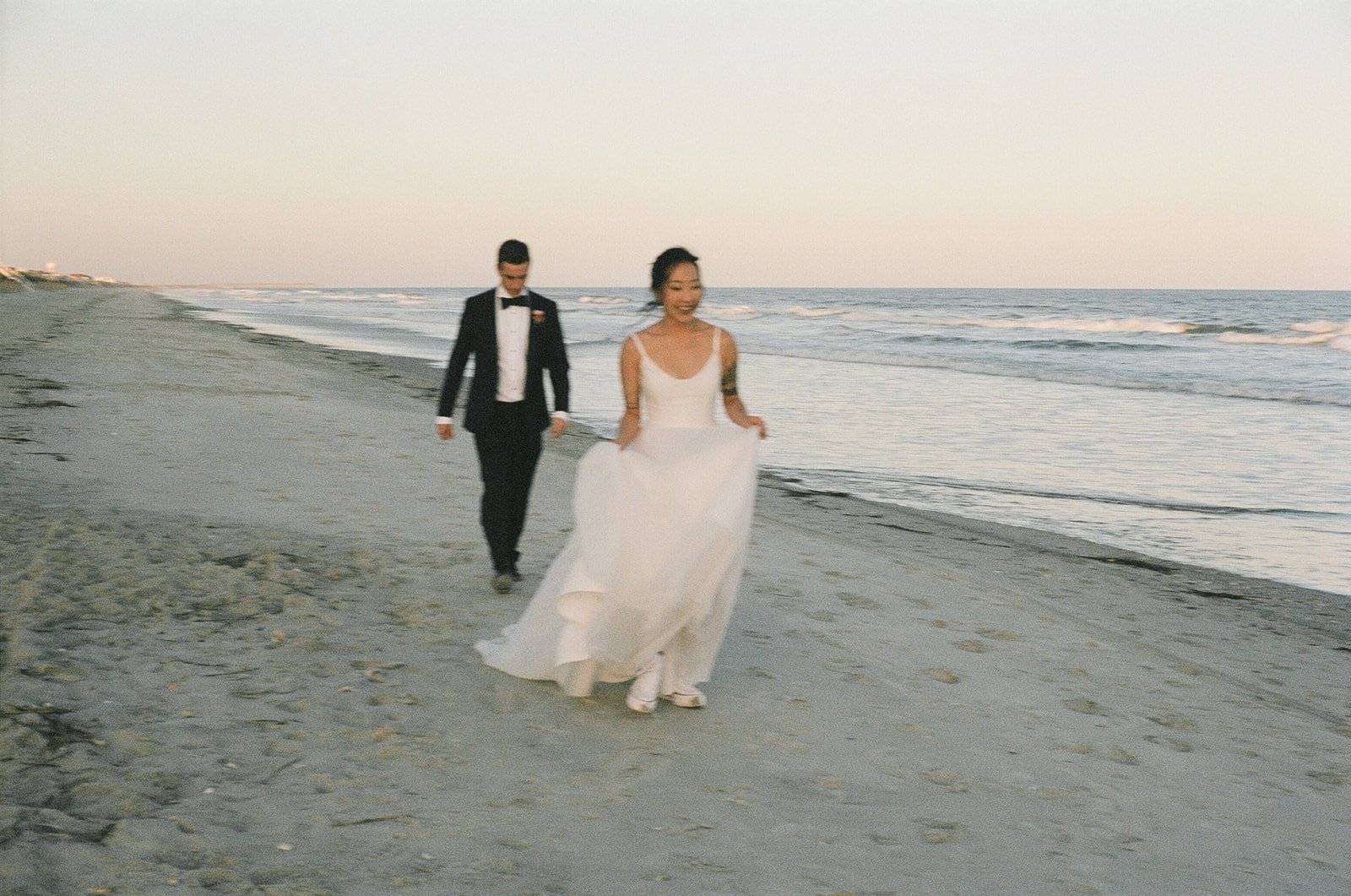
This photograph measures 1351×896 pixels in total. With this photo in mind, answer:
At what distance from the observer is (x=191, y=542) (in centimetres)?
611

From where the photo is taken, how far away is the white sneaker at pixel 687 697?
441 centimetres

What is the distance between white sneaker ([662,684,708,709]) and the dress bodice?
99cm

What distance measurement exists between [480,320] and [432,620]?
1.51 metres

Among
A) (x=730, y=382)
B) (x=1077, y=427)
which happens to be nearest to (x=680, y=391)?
(x=730, y=382)

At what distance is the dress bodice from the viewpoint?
424 centimetres

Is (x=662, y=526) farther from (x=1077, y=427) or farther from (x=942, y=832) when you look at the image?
(x=1077, y=427)

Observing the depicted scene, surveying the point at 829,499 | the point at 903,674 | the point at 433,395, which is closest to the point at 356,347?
the point at 433,395

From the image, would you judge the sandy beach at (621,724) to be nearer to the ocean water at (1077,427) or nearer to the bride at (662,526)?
the bride at (662,526)

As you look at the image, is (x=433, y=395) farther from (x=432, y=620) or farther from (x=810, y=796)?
(x=810, y=796)

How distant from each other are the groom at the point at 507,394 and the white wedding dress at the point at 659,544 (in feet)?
5.22

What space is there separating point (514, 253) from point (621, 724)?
2.45 meters

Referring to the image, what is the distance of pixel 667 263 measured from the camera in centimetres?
425

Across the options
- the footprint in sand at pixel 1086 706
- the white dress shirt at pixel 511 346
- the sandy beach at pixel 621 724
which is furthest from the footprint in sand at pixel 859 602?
the white dress shirt at pixel 511 346

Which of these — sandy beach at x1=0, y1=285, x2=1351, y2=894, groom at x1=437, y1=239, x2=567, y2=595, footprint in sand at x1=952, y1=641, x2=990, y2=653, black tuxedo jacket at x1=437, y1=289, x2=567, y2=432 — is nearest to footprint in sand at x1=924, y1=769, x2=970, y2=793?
sandy beach at x1=0, y1=285, x2=1351, y2=894
